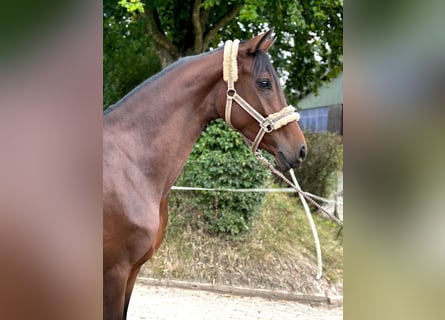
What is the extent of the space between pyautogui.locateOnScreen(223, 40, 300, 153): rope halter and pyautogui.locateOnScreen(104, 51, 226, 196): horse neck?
0.13ft

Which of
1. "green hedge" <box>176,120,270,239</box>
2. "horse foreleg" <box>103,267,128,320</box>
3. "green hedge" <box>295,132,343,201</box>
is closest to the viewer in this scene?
"horse foreleg" <box>103,267,128,320</box>

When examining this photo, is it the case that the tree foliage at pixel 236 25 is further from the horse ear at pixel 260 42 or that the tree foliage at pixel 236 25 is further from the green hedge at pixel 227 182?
the horse ear at pixel 260 42

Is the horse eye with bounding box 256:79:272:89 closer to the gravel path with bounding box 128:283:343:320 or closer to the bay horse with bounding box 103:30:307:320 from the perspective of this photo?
the bay horse with bounding box 103:30:307:320

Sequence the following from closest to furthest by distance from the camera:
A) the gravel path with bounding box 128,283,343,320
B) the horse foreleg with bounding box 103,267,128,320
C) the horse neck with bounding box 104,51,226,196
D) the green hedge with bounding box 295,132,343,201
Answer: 1. the horse foreleg with bounding box 103,267,128,320
2. the horse neck with bounding box 104,51,226,196
3. the gravel path with bounding box 128,283,343,320
4. the green hedge with bounding box 295,132,343,201

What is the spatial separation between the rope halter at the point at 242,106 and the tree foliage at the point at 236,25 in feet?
9.23

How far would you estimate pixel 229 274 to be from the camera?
4.34 metres

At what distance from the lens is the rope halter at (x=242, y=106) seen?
1870 mm

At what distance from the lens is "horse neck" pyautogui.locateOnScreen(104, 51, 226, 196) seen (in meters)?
1.85

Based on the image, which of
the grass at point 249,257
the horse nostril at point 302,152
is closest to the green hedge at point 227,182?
the grass at point 249,257

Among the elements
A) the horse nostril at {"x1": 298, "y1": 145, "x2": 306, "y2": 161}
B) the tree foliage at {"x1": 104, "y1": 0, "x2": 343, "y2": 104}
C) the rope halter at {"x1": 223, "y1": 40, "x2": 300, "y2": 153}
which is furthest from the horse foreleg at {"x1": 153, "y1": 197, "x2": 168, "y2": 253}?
the tree foliage at {"x1": 104, "y1": 0, "x2": 343, "y2": 104}

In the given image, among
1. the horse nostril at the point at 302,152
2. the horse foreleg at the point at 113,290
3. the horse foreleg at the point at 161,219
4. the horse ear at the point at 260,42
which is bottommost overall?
the horse foreleg at the point at 113,290
